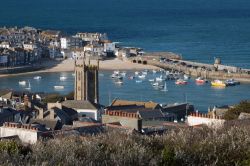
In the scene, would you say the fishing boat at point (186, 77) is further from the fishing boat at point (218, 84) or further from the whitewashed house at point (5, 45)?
the whitewashed house at point (5, 45)

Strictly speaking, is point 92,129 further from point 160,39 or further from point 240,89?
point 160,39

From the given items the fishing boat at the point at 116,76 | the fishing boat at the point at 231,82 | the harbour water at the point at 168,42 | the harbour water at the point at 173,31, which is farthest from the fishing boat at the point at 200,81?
the harbour water at the point at 173,31

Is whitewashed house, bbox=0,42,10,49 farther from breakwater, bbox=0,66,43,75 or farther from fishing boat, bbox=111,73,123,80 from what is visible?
fishing boat, bbox=111,73,123,80

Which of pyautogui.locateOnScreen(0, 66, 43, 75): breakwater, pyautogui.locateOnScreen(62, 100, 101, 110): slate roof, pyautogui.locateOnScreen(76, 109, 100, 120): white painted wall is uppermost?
pyautogui.locateOnScreen(62, 100, 101, 110): slate roof

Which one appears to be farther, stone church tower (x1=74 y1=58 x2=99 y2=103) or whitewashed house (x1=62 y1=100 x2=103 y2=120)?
stone church tower (x1=74 y1=58 x2=99 y2=103)

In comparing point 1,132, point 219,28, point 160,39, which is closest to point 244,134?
point 1,132

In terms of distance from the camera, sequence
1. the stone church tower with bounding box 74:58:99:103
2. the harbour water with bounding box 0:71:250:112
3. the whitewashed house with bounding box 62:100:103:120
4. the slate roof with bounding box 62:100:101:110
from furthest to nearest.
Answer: the harbour water with bounding box 0:71:250:112 → the stone church tower with bounding box 74:58:99:103 → the slate roof with bounding box 62:100:101:110 → the whitewashed house with bounding box 62:100:103:120

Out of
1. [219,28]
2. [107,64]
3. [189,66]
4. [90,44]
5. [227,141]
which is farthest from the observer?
[219,28]

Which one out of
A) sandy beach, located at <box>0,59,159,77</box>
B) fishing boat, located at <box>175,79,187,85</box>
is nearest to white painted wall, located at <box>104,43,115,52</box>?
sandy beach, located at <box>0,59,159,77</box>
